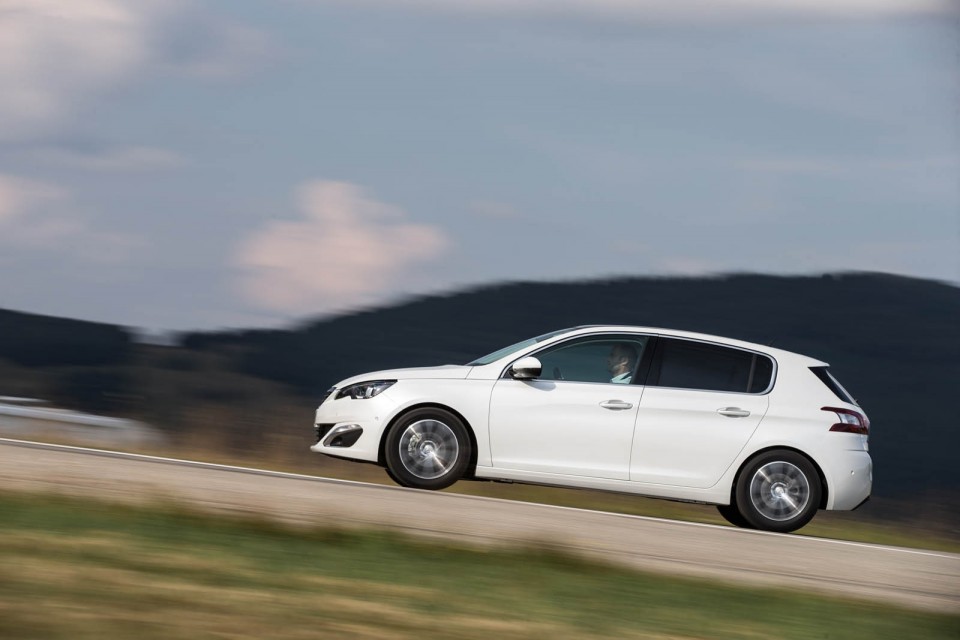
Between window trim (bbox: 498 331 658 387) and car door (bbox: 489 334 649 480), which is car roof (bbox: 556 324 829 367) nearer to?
window trim (bbox: 498 331 658 387)

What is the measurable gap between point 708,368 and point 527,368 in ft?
5.35

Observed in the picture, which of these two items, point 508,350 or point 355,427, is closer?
point 355,427

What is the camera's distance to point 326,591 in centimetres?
529

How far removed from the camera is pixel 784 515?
10.7 meters

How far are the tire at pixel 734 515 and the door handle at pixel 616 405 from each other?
3.94ft

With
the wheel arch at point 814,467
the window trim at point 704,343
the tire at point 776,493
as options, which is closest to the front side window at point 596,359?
the window trim at point 704,343

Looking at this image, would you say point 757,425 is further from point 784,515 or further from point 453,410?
point 453,410

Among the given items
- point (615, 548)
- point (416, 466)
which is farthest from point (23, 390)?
point (615, 548)

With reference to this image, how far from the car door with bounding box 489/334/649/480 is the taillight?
1.71 meters

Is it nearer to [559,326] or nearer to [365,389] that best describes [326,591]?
[365,389]

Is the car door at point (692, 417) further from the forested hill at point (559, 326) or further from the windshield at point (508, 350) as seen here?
the forested hill at point (559, 326)

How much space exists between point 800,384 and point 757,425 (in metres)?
0.60

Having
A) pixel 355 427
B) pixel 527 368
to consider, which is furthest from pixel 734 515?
pixel 355 427

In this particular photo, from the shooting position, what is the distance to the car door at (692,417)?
10.6 m
